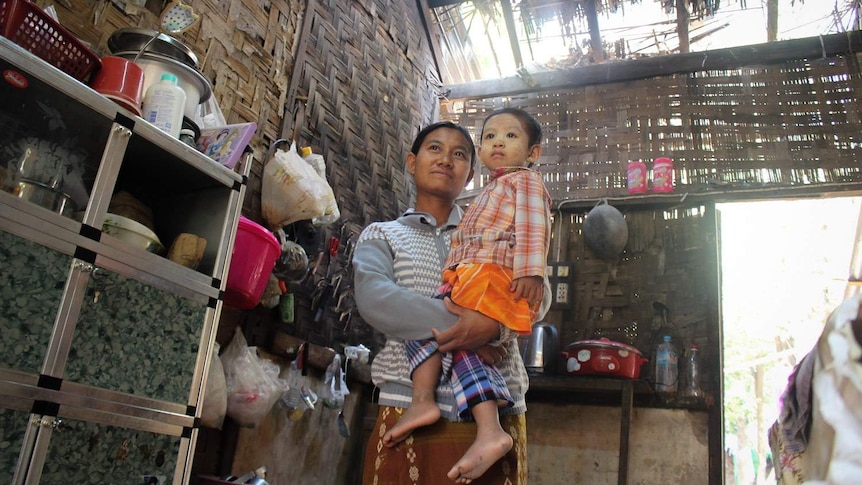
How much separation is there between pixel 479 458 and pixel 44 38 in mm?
1541

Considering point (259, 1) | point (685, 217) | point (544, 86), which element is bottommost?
point (685, 217)

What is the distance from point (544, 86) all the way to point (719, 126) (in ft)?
4.85

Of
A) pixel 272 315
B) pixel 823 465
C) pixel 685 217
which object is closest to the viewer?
pixel 823 465

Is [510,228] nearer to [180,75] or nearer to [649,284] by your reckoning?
[180,75]

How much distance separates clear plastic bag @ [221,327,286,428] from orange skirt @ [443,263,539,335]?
1.25 metres

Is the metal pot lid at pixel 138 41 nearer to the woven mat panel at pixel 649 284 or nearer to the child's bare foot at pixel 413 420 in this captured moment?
the child's bare foot at pixel 413 420

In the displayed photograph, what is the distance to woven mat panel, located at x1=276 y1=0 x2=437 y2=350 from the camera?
Answer: 351 centimetres

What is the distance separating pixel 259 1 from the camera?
3.23 metres

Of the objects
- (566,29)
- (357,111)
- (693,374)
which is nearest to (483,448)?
(357,111)

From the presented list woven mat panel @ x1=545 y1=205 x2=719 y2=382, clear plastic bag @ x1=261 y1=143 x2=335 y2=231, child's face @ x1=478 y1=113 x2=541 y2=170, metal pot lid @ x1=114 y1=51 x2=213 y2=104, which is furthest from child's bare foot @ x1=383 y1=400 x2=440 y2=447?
woven mat panel @ x1=545 y1=205 x2=719 y2=382

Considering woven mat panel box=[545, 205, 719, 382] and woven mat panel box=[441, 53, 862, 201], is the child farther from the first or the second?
woven mat panel box=[441, 53, 862, 201]

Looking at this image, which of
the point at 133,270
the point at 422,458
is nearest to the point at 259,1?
the point at 133,270

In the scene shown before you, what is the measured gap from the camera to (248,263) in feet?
7.74

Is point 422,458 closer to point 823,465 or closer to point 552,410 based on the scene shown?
point 823,465
